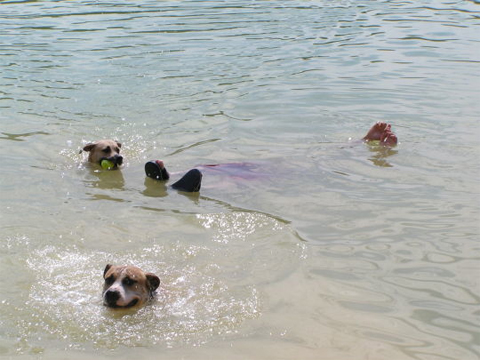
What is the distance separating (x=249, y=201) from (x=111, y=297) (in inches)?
95.4

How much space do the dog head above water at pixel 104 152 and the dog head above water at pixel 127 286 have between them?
3263 mm

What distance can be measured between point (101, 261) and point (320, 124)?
16.4 feet

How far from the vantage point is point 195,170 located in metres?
7.38

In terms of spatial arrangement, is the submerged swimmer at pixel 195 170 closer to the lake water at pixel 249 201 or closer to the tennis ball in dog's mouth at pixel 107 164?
the lake water at pixel 249 201

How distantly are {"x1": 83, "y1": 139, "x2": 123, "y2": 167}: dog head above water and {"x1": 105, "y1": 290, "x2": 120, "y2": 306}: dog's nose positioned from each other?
141 inches

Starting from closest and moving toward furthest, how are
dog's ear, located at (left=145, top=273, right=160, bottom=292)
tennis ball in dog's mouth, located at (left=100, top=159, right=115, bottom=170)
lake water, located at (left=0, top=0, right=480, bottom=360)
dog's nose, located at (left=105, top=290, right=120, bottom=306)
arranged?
lake water, located at (left=0, top=0, right=480, bottom=360) → dog's nose, located at (left=105, top=290, right=120, bottom=306) → dog's ear, located at (left=145, top=273, right=160, bottom=292) → tennis ball in dog's mouth, located at (left=100, top=159, right=115, bottom=170)

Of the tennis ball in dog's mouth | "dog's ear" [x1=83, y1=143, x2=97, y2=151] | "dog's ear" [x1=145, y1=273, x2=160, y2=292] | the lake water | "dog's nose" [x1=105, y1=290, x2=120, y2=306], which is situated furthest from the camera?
"dog's ear" [x1=83, y1=143, x2=97, y2=151]

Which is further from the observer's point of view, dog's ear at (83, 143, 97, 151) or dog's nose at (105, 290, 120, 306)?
dog's ear at (83, 143, 97, 151)

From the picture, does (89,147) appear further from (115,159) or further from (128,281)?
(128,281)

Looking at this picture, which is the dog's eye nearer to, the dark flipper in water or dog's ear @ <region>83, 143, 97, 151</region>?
the dark flipper in water

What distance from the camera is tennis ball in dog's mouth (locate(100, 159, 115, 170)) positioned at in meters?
8.45

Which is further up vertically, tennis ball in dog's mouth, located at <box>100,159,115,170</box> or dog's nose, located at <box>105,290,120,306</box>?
dog's nose, located at <box>105,290,120,306</box>

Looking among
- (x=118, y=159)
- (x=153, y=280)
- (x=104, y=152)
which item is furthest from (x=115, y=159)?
(x=153, y=280)

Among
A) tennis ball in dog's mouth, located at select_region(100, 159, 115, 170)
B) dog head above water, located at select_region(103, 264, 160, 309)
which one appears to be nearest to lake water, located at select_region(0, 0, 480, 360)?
dog head above water, located at select_region(103, 264, 160, 309)
